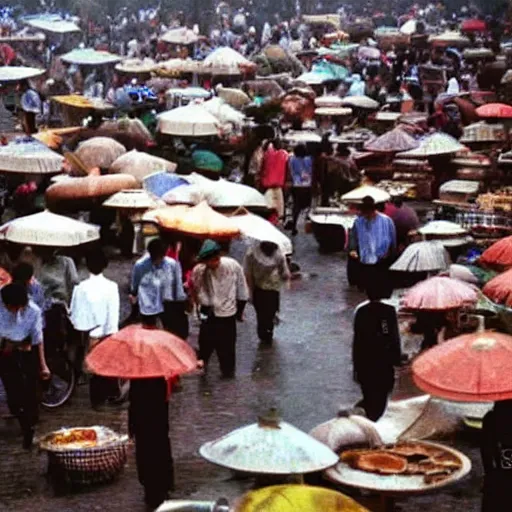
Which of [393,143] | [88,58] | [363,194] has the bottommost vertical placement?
[88,58]

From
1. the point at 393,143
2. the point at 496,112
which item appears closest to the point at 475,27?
the point at 496,112

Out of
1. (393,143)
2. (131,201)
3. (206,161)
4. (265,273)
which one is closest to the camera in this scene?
(265,273)

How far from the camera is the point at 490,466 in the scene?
9.09 m

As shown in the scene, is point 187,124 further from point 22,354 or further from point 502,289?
Result: point 22,354

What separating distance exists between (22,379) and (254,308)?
4.80 metres

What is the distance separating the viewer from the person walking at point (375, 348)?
1174 centimetres

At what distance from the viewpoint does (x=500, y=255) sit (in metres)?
14.9

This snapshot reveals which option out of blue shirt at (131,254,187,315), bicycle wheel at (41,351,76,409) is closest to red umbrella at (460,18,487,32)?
blue shirt at (131,254,187,315)

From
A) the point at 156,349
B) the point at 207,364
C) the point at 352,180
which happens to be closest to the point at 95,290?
the point at 207,364

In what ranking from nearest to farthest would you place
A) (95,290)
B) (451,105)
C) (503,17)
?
(95,290) → (451,105) → (503,17)

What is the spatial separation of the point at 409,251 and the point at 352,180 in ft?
20.8

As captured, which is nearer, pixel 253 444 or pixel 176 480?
pixel 253 444

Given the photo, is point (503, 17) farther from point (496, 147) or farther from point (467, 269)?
point (467, 269)

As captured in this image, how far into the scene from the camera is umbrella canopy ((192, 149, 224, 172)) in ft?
74.0
